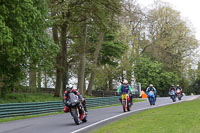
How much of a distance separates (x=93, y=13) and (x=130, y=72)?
31.6 metres

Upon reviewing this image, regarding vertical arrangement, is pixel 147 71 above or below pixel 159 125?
above

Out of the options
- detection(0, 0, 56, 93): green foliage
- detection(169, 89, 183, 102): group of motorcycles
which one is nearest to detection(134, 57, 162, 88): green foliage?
detection(169, 89, 183, 102): group of motorcycles

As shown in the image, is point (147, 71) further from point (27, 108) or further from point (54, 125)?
point (54, 125)

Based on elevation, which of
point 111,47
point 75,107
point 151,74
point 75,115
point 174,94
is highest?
point 111,47

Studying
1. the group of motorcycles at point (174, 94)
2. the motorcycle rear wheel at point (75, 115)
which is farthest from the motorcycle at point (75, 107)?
the group of motorcycles at point (174, 94)

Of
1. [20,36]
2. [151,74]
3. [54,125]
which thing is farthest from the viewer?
[151,74]

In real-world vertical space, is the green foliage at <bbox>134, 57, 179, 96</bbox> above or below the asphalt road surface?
above

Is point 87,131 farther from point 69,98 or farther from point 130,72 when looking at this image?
point 130,72

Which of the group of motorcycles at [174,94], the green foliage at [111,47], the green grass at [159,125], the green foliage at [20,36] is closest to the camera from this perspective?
the green grass at [159,125]

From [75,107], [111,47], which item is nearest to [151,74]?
[111,47]

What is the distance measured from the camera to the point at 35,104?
19.9 meters

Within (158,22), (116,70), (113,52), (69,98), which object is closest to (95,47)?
(113,52)

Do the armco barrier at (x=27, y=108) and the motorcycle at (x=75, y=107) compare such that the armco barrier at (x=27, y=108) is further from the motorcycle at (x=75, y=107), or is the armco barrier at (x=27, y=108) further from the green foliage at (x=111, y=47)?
the green foliage at (x=111, y=47)

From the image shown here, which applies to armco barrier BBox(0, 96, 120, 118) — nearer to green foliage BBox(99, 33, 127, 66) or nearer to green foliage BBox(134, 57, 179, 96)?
green foliage BBox(99, 33, 127, 66)
